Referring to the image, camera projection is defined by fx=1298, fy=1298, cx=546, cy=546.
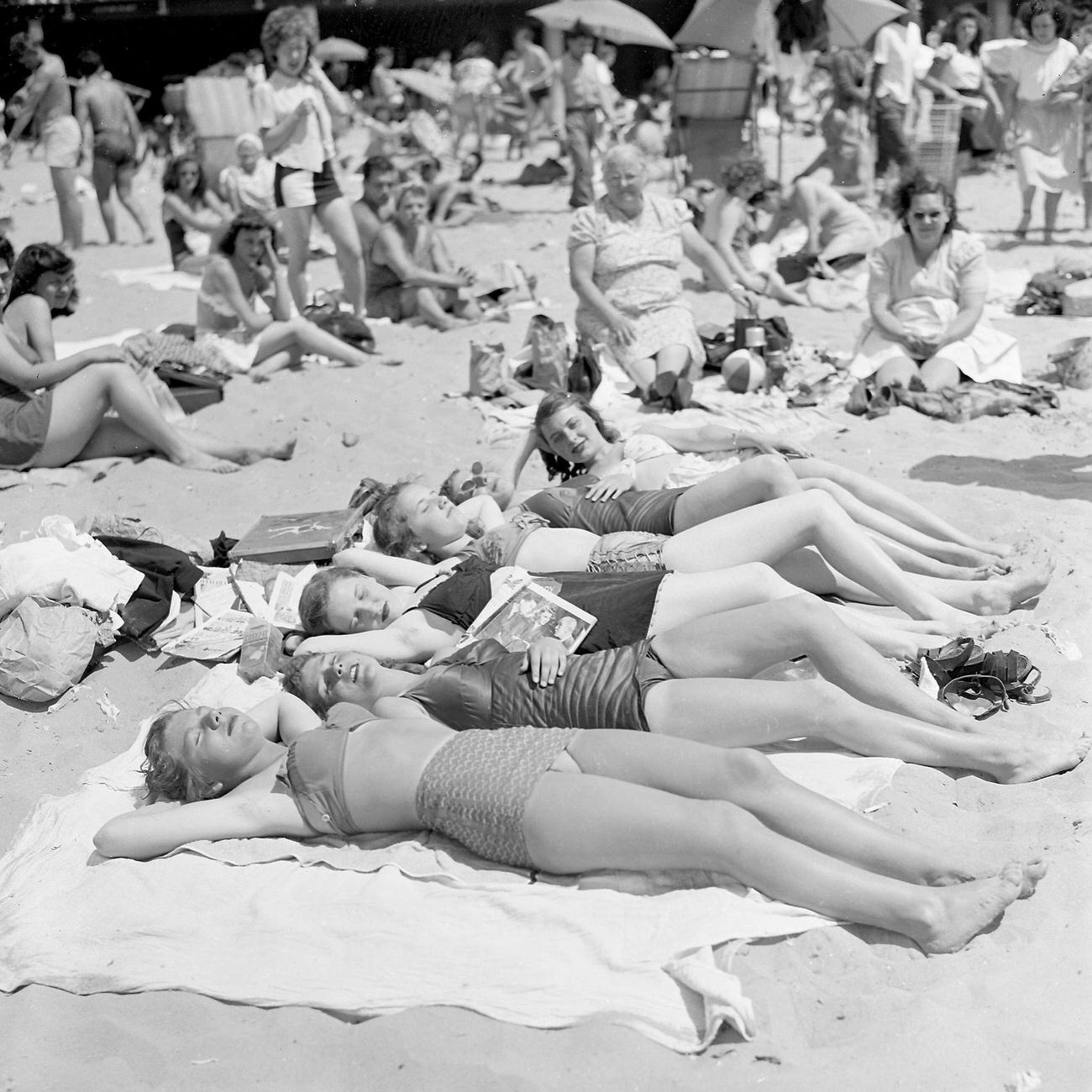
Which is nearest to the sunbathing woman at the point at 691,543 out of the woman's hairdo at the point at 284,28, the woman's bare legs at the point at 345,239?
the woman's bare legs at the point at 345,239

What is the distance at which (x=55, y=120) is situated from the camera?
11023 millimetres

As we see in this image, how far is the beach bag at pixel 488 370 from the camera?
22.5 feet

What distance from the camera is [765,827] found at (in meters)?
2.82

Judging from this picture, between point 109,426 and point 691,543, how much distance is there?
3402 mm

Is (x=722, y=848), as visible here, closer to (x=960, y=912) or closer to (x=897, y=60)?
(x=960, y=912)

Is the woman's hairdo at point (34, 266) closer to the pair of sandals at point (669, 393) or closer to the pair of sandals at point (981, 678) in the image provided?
the pair of sandals at point (669, 393)

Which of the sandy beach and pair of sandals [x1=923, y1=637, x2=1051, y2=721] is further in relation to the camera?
pair of sandals [x1=923, y1=637, x2=1051, y2=721]

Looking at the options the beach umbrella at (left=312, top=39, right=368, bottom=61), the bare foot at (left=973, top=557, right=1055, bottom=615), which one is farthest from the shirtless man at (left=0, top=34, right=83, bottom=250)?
the bare foot at (left=973, top=557, right=1055, bottom=615)

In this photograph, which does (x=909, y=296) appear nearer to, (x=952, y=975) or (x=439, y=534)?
(x=439, y=534)

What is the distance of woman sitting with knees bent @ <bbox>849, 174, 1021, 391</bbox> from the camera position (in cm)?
645

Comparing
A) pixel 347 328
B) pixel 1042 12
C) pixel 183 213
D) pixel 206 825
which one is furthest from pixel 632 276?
pixel 1042 12

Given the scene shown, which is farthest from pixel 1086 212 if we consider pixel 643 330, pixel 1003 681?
pixel 1003 681

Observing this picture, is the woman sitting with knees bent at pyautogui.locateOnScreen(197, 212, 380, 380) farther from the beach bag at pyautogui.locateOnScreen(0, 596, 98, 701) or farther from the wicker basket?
the wicker basket

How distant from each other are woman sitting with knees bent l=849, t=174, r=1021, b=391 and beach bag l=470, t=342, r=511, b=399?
6.02 feet
